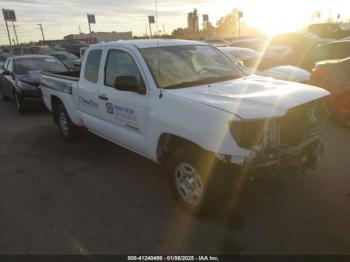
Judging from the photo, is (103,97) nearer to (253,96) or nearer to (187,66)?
(187,66)

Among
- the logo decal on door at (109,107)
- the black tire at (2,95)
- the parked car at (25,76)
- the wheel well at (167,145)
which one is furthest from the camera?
the black tire at (2,95)

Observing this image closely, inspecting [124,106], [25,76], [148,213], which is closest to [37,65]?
[25,76]

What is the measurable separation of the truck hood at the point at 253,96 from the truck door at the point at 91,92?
1.75 m

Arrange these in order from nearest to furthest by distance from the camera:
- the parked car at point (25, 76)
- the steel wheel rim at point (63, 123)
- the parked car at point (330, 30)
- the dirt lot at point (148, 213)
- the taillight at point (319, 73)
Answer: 1. the dirt lot at point (148, 213)
2. the steel wheel rim at point (63, 123)
3. the taillight at point (319, 73)
4. the parked car at point (25, 76)
5. the parked car at point (330, 30)

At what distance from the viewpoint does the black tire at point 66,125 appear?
6.55m

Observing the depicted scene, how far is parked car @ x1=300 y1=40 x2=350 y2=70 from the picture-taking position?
9164 mm

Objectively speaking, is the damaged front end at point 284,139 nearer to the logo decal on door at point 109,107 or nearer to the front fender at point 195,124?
the front fender at point 195,124

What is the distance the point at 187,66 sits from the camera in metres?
4.50

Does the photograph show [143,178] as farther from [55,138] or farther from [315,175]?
[55,138]

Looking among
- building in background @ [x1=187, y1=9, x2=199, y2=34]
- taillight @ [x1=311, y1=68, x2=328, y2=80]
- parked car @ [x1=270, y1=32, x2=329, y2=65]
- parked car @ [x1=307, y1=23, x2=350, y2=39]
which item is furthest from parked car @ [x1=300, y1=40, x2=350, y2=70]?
building in background @ [x1=187, y1=9, x2=199, y2=34]

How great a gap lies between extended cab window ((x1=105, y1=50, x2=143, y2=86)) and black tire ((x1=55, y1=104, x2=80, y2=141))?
194cm

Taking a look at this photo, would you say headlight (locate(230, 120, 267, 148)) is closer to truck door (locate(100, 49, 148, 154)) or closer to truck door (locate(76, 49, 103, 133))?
truck door (locate(100, 49, 148, 154))

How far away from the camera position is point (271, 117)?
3174mm

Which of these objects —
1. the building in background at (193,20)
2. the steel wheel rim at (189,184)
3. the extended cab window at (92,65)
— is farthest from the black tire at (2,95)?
the building in background at (193,20)
